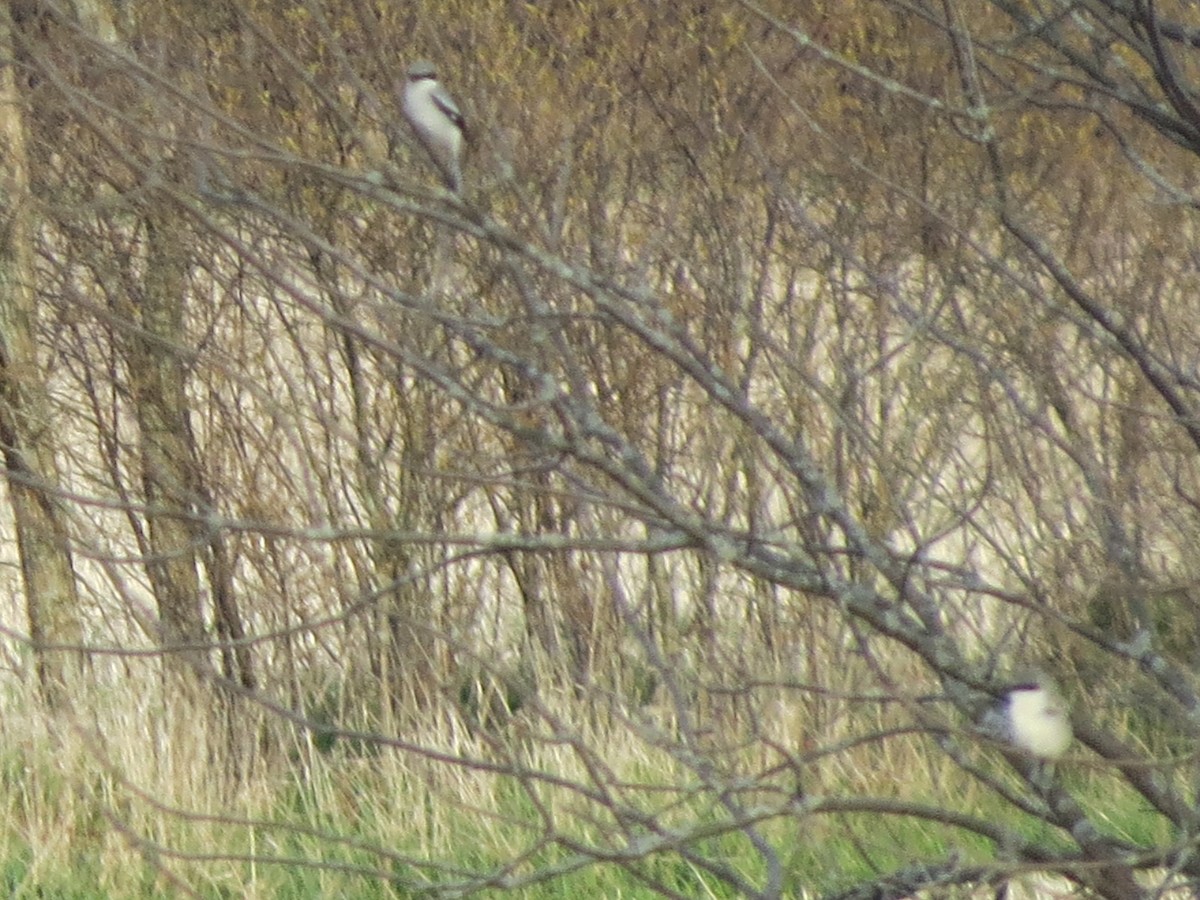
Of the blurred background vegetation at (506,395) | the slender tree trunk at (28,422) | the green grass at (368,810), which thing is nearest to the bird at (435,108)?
the blurred background vegetation at (506,395)

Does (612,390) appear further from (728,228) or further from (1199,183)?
(1199,183)

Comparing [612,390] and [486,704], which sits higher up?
[612,390]

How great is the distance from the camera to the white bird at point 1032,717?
266 cm

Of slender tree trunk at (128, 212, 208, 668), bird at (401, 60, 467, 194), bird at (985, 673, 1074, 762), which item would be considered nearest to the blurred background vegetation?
slender tree trunk at (128, 212, 208, 668)

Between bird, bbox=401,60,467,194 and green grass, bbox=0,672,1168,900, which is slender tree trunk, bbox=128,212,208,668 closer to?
green grass, bbox=0,672,1168,900

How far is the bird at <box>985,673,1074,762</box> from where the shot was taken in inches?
104

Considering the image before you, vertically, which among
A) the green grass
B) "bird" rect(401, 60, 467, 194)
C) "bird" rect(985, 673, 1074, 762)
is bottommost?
"bird" rect(985, 673, 1074, 762)

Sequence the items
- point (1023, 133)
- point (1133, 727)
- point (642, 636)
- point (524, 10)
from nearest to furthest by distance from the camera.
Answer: point (642, 636), point (1133, 727), point (524, 10), point (1023, 133)

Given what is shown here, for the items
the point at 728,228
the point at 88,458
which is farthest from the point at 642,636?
the point at 88,458

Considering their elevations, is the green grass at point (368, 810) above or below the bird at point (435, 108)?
below

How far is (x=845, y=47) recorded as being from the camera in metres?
6.38

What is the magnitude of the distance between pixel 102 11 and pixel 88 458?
Answer: 4.61 feet

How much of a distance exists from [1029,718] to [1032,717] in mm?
10

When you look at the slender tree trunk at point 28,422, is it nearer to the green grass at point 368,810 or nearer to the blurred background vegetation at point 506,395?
the blurred background vegetation at point 506,395
